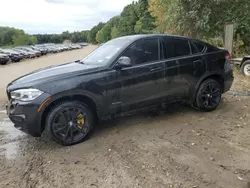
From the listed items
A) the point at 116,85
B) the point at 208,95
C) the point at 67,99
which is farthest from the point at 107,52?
the point at 208,95

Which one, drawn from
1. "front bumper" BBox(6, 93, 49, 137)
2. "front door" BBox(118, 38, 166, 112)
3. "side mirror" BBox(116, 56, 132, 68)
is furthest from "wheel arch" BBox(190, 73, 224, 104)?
"front bumper" BBox(6, 93, 49, 137)

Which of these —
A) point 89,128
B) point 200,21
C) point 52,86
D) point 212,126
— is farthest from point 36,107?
point 200,21

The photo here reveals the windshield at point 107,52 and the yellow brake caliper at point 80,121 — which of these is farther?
the windshield at point 107,52

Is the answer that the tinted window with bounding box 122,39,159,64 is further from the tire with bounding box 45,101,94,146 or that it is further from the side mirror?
the tire with bounding box 45,101,94,146

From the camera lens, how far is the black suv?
316 centimetres

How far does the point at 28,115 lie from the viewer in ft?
10.1

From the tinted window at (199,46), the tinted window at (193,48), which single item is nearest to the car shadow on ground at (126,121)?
the tinted window at (193,48)

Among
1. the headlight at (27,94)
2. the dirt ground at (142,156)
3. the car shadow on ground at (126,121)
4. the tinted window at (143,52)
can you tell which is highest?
the tinted window at (143,52)

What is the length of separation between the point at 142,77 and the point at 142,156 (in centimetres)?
135

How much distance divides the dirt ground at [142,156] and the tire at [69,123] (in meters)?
0.17

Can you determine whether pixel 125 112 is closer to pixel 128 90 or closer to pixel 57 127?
pixel 128 90

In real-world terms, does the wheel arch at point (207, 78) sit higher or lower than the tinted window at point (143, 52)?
lower

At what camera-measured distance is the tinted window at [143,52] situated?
12.1 ft

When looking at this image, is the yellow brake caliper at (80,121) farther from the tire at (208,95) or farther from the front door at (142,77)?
the tire at (208,95)
